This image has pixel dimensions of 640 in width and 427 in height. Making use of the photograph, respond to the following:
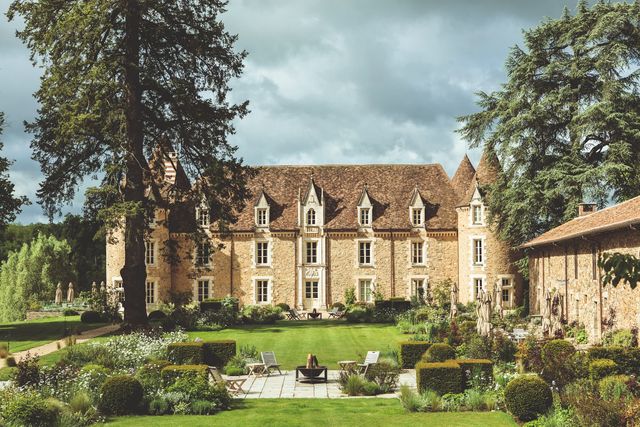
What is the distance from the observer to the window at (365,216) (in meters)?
47.3

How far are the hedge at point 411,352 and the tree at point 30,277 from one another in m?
37.0

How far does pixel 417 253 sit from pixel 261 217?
10280 mm

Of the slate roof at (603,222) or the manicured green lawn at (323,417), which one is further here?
the slate roof at (603,222)

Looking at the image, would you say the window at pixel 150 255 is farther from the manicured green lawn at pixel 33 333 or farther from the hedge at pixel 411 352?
the hedge at pixel 411 352

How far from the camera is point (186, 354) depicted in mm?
21047

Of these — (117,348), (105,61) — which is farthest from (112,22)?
(117,348)

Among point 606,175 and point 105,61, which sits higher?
point 105,61

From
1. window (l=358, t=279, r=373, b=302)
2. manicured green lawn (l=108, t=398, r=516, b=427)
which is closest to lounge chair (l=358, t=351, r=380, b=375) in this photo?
manicured green lawn (l=108, t=398, r=516, b=427)

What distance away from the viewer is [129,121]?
30.9 meters

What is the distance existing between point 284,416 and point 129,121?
19.1 meters

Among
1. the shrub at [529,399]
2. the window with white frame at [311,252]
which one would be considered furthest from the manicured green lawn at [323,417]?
the window with white frame at [311,252]

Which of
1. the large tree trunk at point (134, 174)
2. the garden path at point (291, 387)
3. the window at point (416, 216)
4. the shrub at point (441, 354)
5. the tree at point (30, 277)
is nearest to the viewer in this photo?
the garden path at point (291, 387)

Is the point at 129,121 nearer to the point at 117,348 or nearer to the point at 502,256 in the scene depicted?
the point at 117,348

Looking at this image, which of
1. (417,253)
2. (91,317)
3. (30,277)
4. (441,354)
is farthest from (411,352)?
(30,277)
